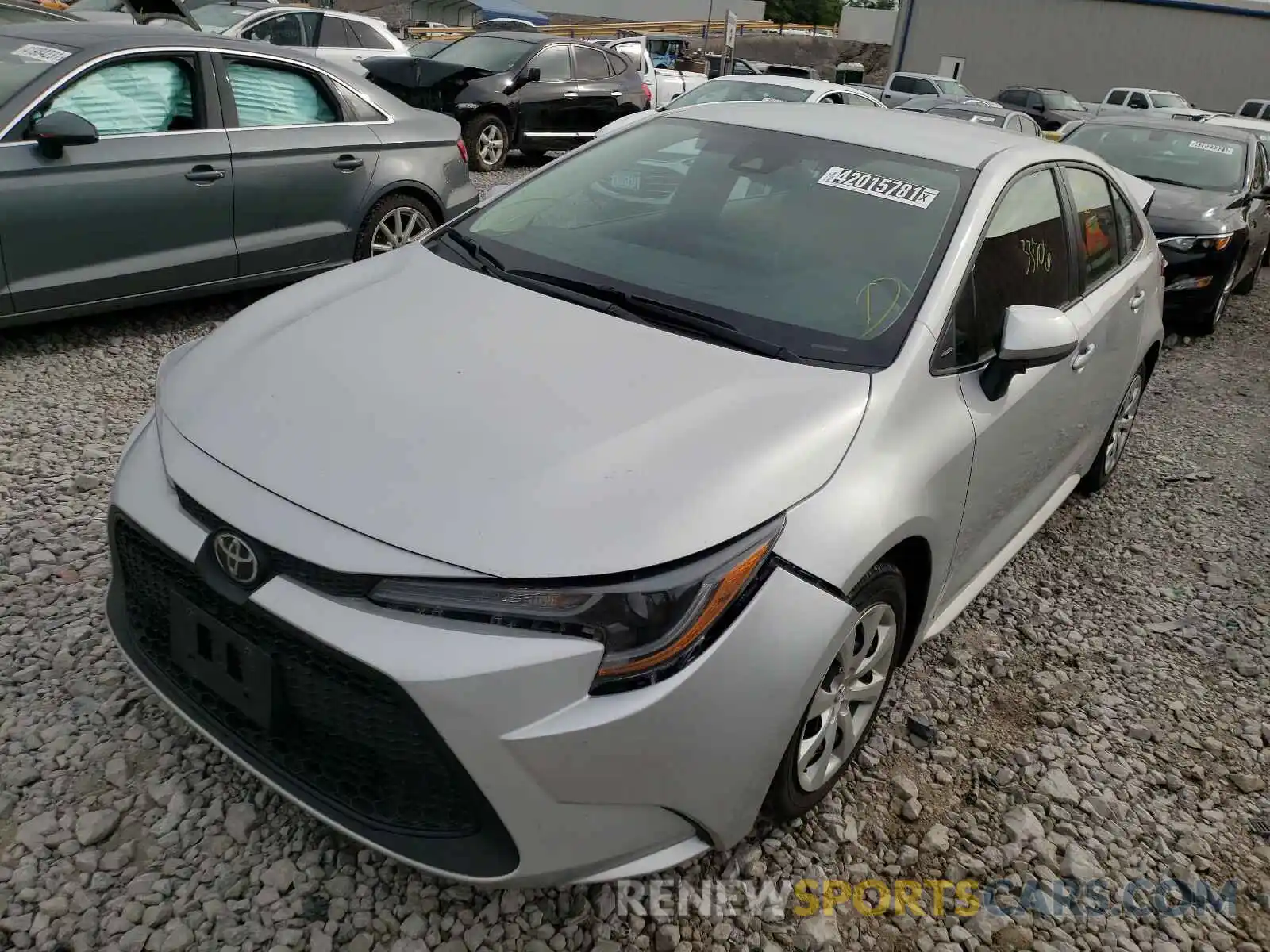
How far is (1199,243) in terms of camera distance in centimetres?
701

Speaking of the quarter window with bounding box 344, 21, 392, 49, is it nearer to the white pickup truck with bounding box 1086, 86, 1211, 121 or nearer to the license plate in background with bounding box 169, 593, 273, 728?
the license plate in background with bounding box 169, 593, 273, 728

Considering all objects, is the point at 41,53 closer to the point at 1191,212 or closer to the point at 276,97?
the point at 276,97

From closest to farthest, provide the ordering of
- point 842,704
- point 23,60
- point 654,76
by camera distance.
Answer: point 842,704 → point 23,60 → point 654,76

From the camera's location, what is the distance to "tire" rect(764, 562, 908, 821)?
6.79 ft

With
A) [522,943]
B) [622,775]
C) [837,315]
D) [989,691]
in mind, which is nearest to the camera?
[622,775]

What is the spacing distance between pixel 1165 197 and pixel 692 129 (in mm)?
5869

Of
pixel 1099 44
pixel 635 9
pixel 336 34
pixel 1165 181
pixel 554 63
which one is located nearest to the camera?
pixel 1165 181

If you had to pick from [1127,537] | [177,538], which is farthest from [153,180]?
[1127,537]

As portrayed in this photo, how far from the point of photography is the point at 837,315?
95.5 inches

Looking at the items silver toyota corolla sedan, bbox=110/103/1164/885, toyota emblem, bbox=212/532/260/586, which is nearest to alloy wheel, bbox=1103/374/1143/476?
silver toyota corolla sedan, bbox=110/103/1164/885

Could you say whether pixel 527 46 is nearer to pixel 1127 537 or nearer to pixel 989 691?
pixel 1127 537

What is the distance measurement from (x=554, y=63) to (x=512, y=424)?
10.4 m

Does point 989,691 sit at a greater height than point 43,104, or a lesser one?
lesser

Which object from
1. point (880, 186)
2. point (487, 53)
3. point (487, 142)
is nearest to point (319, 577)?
point (880, 186)
